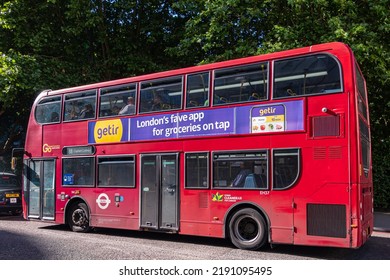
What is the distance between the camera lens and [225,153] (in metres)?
8.99

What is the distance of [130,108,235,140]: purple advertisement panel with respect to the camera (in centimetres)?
903

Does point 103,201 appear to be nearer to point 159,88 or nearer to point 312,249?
point 159,88

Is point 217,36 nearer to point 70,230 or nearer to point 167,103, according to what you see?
point 167,103

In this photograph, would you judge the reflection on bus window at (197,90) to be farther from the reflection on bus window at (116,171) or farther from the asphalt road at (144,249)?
the asphalt road at (144,249)

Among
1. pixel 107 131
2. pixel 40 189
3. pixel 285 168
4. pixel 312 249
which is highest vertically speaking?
pixel 107 131

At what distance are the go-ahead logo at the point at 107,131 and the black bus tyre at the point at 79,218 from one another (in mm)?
1825

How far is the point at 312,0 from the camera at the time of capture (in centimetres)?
1266

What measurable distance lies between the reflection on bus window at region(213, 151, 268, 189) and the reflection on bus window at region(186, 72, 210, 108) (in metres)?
1.28

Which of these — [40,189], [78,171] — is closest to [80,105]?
[78,171]

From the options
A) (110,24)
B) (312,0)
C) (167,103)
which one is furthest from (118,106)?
(110,24)

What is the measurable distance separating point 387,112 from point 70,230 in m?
12.0

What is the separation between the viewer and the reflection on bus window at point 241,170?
8523 mm

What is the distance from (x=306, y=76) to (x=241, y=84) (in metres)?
1.42

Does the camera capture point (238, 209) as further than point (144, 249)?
Yes
